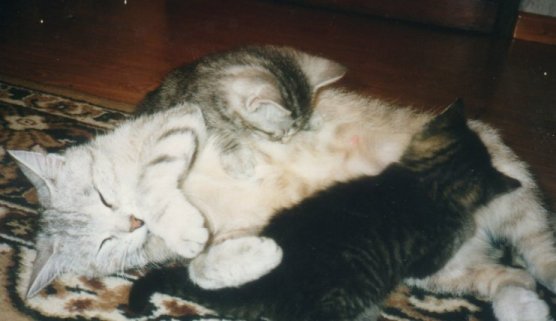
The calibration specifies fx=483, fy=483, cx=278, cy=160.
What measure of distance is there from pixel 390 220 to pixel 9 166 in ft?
3.95

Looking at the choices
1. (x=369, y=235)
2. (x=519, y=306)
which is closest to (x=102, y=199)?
(x=369, y=235)

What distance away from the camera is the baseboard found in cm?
335

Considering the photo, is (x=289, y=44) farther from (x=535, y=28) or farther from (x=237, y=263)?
(x=237, y=263)

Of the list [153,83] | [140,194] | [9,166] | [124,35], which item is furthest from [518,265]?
[124,35]

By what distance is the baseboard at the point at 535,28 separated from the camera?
3.35 m

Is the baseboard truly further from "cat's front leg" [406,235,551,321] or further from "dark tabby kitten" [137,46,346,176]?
"cat's front leg" [406,235,551,321]

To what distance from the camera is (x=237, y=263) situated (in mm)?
1131

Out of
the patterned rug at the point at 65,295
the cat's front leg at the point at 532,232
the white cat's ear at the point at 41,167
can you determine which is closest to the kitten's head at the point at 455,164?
the cat's front leg at the point at 532,232

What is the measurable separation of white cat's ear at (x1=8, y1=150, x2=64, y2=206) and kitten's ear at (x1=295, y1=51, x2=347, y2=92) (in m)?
0.80

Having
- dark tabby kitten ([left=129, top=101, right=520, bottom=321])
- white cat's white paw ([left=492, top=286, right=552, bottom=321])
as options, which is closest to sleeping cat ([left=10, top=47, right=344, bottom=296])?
dark tabby kitten ([left=129, top=101, right=520, bottom=321])

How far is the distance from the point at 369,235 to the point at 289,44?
6.90 feet

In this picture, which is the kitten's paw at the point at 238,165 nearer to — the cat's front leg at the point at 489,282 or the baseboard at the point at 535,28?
the cat's front leg at the point at 489,282

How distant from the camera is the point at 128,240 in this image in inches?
48.7

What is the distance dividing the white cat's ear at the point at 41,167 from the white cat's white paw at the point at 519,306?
1.17 metres
